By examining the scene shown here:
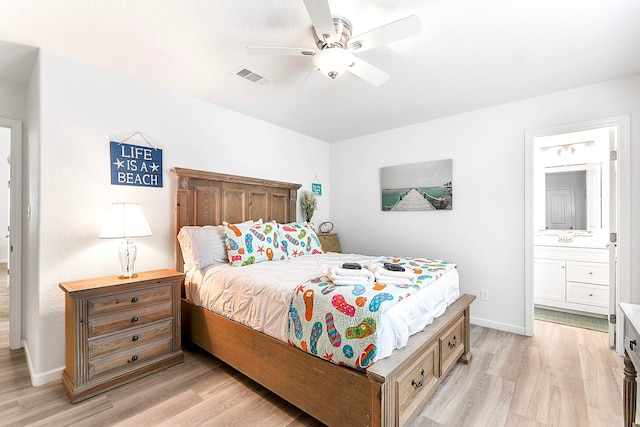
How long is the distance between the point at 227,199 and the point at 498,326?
131 inches

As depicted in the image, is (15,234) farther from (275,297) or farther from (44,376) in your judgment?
(275,297)

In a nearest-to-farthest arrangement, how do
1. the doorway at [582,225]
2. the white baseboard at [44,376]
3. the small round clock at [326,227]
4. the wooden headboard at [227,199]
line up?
the white baseboard at [44,376], the doorway at [582,225], the wooden headboard at [227,199], the small round clock at [326,227]

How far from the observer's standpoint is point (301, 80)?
262cm

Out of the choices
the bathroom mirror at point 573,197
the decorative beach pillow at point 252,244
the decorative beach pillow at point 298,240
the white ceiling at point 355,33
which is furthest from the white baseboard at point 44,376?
the bathroom mirror at point 573,197

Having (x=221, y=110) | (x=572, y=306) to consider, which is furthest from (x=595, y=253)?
(x=221, y=110)

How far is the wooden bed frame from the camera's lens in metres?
1.44

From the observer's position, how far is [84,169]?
2.34 m

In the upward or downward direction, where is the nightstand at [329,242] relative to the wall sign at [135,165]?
downward

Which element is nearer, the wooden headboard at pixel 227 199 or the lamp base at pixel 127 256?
the lamp base at pixel 127 256

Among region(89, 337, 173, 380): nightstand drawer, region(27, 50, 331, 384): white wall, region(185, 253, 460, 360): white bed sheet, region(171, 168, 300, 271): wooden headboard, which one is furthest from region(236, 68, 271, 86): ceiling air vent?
region(89, 337, 173, 380): nightstand drawer

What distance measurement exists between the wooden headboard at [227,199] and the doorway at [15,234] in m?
1.36

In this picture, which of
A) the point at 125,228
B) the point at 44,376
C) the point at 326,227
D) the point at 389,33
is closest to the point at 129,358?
the point at 44,376

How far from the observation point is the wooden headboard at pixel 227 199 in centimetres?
285

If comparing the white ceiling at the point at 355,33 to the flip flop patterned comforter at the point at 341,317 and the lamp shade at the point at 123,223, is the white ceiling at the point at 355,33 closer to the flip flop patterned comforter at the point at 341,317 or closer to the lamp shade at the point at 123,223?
the lamp shade at the point at 123,223
